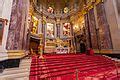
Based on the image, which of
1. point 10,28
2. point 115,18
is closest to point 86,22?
point 115,18

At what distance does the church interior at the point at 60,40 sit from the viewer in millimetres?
4836

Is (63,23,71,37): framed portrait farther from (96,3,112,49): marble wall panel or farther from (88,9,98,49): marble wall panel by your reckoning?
(96,3,112,49): marble wall panel

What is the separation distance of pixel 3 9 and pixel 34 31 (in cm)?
960

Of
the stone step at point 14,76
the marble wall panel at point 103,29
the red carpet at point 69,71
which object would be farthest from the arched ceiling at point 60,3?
the stone step at point 14,76

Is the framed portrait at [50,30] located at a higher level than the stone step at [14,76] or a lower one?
higher

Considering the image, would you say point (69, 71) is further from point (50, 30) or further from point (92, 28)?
point (50, 30)

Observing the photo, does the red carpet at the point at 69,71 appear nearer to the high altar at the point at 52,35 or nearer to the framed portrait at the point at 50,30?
the high altar at the point at 52,35

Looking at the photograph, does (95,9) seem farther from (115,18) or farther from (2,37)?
(2,37)

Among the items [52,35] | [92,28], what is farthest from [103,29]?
[52,35]

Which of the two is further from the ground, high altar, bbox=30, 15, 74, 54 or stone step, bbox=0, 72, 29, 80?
high altar, bbox=30, 15, 74, 54

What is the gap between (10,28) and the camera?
18.8 feet

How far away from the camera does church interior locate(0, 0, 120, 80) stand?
484cm

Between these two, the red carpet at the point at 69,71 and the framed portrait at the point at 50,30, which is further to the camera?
the framed portrait at the point at 50,30

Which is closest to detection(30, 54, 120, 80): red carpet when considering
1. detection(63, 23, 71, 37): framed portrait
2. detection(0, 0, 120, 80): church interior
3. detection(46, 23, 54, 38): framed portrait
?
detection(0, 0, 120, 80): church interior
